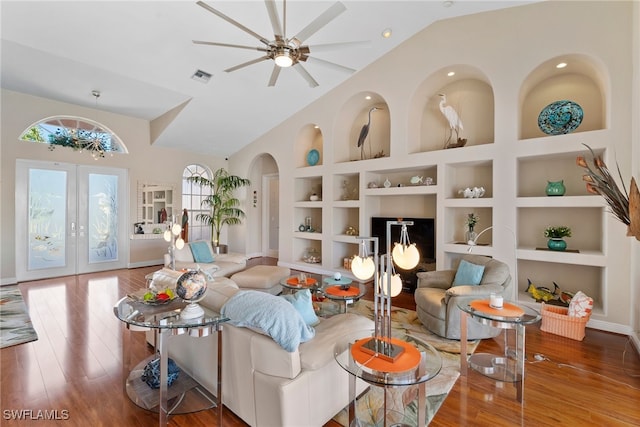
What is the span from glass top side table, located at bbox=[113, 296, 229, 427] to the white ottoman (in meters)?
1.87

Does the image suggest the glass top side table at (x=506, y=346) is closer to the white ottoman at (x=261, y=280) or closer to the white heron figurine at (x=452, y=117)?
the white ottoman at (x=261, y=280)

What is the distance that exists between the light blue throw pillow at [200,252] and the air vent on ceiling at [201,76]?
3.01m

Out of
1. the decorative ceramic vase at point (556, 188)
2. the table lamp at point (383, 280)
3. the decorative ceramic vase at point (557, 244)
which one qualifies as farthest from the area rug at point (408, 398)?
the decorative ceramic vase at point (556, 188)

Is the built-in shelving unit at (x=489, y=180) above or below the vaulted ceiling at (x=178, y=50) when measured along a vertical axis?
below

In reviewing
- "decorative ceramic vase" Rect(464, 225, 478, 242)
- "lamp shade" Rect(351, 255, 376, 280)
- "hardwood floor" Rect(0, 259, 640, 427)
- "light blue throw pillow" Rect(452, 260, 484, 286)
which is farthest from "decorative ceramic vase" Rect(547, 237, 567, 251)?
"lamp shade" Rect(351, 255, 376, 280)

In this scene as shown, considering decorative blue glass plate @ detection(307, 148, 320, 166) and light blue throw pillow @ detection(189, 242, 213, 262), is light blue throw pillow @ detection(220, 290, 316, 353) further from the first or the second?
decorative blue glass plate @ detection(307, 148, 320, 166)

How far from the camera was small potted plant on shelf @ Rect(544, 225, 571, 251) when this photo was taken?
3891 millimetres

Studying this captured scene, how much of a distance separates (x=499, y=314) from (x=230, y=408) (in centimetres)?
226

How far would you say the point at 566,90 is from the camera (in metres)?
4.14

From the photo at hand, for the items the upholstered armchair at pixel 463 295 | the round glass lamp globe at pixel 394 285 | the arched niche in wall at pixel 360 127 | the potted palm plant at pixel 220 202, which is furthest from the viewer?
the potted palm plant at pixel 220 202

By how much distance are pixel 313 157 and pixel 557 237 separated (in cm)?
467

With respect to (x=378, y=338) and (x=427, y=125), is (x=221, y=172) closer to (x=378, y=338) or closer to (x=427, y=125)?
(x=427, y=125)

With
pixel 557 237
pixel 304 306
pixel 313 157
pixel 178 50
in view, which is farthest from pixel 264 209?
pixel 557 237

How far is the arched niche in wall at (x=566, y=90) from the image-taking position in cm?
379
